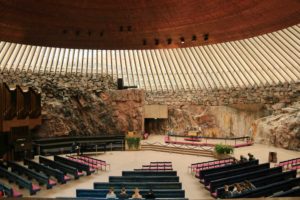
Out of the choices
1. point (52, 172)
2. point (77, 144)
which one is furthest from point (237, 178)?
point (77, 144)

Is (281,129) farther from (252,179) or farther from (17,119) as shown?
(17,119)

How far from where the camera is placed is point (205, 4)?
1259cm

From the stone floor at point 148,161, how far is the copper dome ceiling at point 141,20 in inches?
253

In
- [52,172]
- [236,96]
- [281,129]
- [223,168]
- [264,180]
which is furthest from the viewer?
[236,96]

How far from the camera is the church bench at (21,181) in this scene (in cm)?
894

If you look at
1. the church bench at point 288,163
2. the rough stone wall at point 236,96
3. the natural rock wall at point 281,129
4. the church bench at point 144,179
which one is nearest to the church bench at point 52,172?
the church bench at point 144,179

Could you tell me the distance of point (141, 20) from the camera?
49.3 feet

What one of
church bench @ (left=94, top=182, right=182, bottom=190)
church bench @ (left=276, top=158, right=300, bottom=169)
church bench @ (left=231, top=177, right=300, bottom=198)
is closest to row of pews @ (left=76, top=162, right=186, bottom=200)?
church bench @ (left=94, top=182, right=182, bottom=190)

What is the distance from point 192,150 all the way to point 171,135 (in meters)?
4.80

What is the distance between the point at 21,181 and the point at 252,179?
290 inches

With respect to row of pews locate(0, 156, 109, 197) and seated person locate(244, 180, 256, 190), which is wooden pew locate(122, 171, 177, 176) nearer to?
row of pews locate(0, 156, 109, 197)

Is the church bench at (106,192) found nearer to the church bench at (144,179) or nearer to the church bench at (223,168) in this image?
the church bench at (144,179)

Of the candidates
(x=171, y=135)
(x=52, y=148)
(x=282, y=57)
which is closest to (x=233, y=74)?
(x=282, y=57)

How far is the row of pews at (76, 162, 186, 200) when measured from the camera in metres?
7.98
